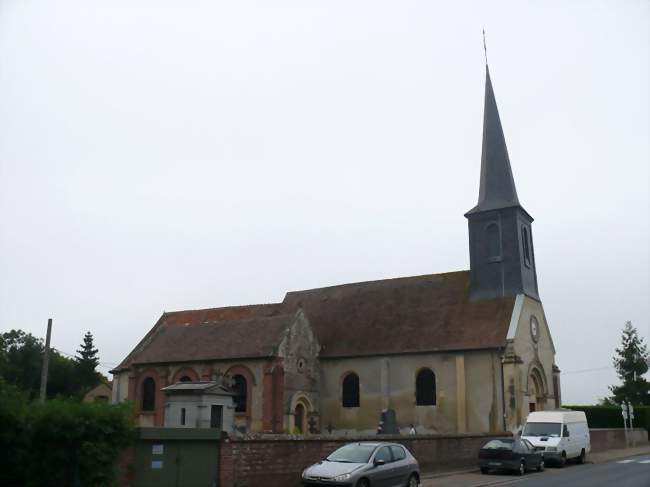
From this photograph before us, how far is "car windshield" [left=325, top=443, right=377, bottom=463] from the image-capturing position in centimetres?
1675

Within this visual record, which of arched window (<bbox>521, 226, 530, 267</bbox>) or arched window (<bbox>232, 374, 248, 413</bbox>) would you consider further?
arched window (<bbox>521, 226, 530, 267</bbox>)

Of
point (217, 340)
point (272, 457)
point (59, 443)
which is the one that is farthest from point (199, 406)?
point (59, 443)

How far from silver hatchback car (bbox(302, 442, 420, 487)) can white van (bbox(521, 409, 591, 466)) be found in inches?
401

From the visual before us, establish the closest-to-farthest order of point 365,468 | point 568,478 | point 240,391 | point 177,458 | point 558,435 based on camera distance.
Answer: point 177,458 < point 365,468 < point 568,478 < point 558,435 < point 240,391

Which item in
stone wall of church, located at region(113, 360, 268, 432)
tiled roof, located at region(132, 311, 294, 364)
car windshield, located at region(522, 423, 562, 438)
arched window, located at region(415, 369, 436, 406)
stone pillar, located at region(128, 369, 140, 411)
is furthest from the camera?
stone pillar, located at region(128, 369, 140, 411)

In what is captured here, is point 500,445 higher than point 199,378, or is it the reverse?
point 199,378

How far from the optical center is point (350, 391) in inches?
1489

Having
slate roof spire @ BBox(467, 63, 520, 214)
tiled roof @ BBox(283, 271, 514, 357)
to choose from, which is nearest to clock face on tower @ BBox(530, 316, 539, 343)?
tiled roof @ BBox(283, 271, 514, 357)

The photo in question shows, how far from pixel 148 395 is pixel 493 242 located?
2180 centimetres

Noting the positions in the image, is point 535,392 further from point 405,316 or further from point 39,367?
point 39,367

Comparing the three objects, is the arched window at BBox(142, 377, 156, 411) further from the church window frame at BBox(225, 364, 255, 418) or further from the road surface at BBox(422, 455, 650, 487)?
the road surface at BBox(422, 455, 650, 487)

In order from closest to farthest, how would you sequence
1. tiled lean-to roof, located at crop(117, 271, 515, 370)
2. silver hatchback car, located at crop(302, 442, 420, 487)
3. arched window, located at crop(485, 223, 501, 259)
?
silver hatchback car, located at crop(302, 442, 420, 487) → tiled lean-to roof, located at crop(117, 271, 515, 370) → arched window, located at crop(485, 223, 501, 259)

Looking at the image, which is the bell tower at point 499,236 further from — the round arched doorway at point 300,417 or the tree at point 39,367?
the tree at point 39,367

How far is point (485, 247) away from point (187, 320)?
2122 cm
